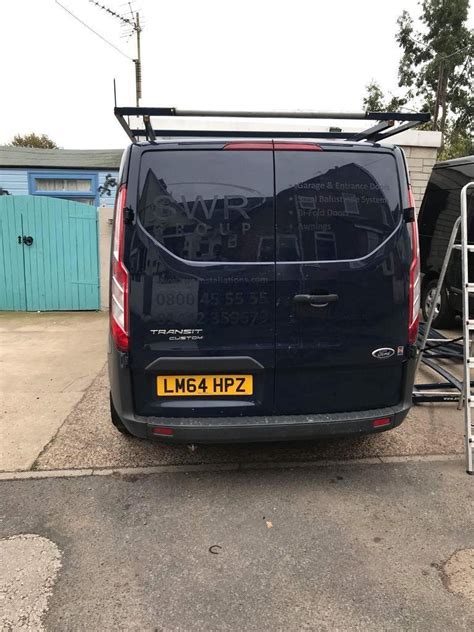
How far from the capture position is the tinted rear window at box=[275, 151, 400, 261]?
277 centimetres

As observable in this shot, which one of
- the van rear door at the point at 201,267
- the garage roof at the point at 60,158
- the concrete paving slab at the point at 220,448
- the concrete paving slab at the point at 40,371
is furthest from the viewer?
the garage roof at the point at 60,158

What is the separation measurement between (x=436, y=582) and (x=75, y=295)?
819cm

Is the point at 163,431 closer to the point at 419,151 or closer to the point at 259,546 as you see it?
the point at 259,546

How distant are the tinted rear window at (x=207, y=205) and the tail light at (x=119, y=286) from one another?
0.46 feet

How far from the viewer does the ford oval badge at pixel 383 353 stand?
2.90 metres

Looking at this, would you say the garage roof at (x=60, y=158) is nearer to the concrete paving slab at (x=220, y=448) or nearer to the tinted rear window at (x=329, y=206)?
the concrete paving slab at (x=220, y=448)

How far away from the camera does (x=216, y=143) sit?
9.05 feet

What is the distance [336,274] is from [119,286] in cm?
124

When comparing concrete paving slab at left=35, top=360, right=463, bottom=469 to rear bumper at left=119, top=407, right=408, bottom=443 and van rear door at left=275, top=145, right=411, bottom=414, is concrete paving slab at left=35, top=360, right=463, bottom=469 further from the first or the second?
van rear door at left=275, top=145, right=411, bottom=414

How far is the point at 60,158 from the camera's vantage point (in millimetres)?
14758

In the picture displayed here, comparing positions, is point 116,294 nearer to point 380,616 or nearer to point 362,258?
point 362,258

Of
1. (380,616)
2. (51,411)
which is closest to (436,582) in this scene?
(380,616)

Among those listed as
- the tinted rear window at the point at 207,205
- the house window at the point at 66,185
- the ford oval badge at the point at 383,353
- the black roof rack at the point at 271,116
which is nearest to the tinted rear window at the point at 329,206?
the tinted rear window at the point at 207,205

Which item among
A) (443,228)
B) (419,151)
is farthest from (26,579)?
(419,151)
